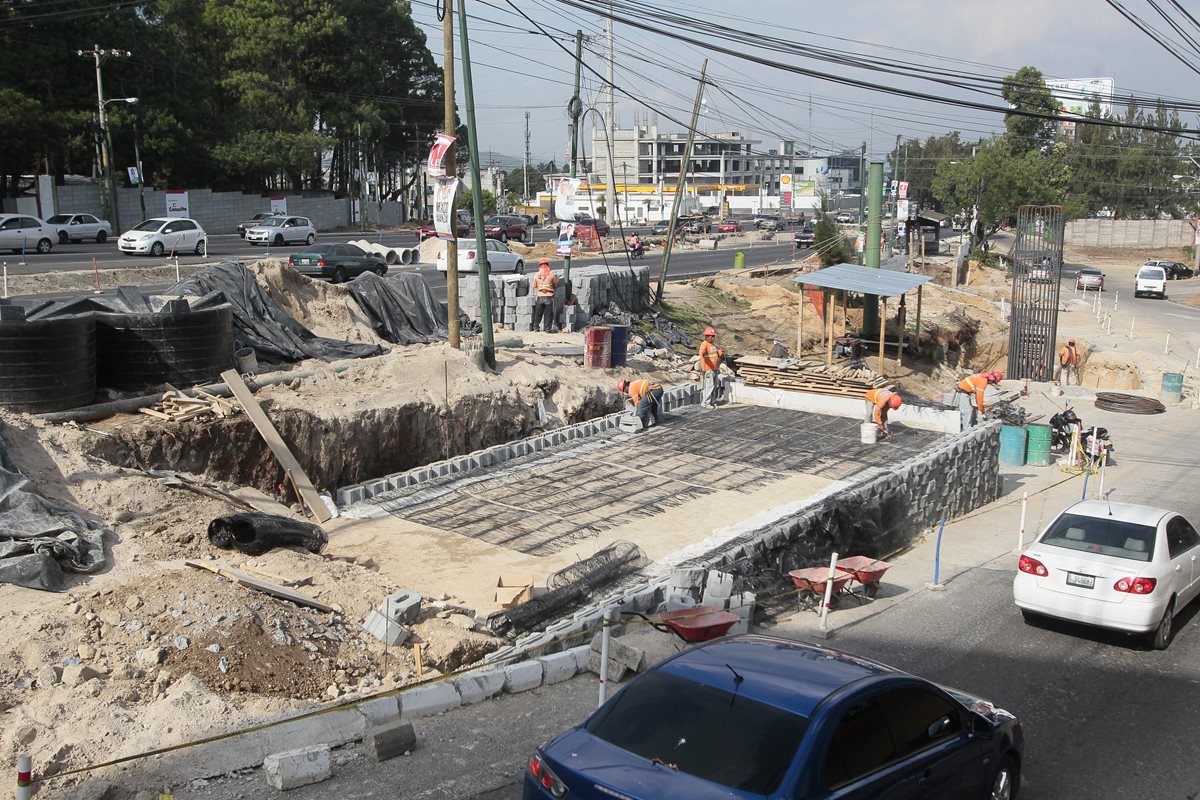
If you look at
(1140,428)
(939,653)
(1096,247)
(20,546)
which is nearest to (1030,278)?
(1140,428)

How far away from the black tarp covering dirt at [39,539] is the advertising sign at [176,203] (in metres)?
43.2

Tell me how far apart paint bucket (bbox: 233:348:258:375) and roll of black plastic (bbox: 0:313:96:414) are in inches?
126

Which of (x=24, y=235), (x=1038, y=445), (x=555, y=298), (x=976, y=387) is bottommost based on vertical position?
(x=1038, y=445)

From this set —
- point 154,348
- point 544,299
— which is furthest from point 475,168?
point 544,299

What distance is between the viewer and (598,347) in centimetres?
2309

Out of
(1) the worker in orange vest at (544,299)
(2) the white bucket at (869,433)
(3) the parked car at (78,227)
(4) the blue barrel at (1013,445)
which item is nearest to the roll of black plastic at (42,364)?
(2) the white bucket at (869,433)

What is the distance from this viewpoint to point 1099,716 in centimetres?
896

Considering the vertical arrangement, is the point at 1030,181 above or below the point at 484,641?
above

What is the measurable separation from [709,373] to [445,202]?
19.7 feet

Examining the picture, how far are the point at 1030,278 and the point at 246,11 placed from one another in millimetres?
46425

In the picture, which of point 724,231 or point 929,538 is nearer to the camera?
point 929,538

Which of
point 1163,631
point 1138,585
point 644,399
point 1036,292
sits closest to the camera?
point 1138,585

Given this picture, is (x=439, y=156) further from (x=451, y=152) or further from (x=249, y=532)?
(x=249, y=532)

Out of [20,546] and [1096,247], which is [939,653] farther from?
[1096,247]
